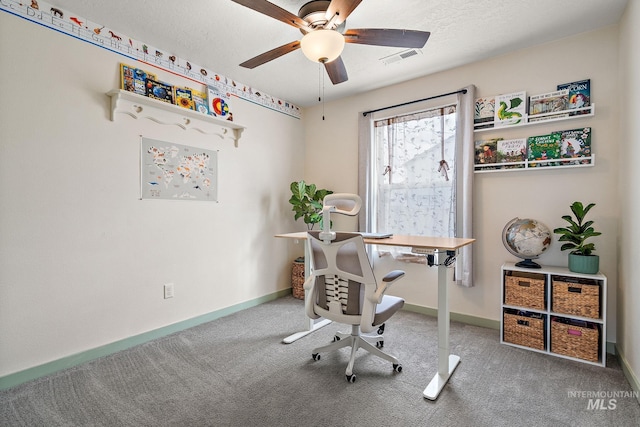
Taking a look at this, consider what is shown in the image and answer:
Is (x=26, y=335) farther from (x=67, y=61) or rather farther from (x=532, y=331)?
(x=532, y=331)

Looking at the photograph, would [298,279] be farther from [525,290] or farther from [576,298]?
[576,298]

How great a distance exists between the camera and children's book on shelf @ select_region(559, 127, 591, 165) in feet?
7.80

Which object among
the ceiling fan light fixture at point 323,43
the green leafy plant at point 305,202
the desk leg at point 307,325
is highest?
the ceiling fan light fixture at point 323,43

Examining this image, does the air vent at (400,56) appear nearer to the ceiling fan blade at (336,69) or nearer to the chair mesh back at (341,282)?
the ceiling fan blade at (336,69)

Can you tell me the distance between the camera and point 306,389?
1876 mm

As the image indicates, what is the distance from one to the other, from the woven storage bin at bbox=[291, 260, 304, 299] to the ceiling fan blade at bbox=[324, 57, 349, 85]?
7.53ft

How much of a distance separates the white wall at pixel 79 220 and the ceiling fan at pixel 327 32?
1545mm

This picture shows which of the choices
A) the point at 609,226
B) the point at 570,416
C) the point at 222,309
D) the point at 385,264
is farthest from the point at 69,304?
the point at 609,226

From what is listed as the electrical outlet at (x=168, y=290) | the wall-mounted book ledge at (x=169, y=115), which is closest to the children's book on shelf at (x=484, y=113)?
the wall-mounted book ledge at (x=169, y=115)

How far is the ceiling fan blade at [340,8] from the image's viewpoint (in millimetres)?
1632

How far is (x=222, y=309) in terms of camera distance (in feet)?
10.5

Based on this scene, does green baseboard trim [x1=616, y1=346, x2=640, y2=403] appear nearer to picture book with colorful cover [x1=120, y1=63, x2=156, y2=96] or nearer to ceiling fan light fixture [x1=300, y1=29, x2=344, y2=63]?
ceiling fan light fixture [x1=300, y1=29, x2=344, y2=63]

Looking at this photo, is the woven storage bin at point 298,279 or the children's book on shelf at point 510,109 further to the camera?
the woven storage bin at point 298,279

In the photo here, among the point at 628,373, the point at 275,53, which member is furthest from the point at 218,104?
the point at 628,373
